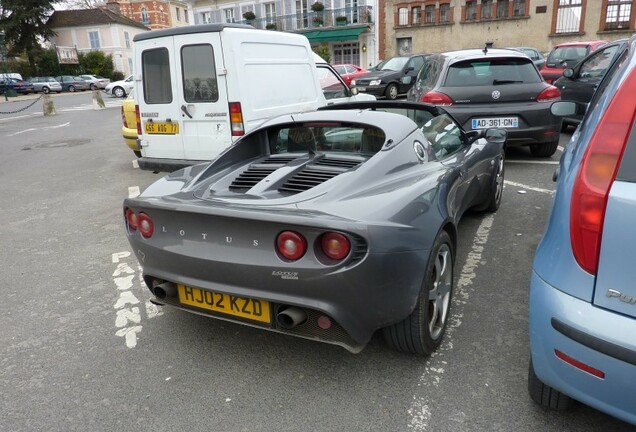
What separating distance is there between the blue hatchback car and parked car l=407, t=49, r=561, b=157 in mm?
4812

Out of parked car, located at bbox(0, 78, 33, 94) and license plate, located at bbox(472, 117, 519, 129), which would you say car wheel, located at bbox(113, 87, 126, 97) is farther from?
license plate, located at bbox(472, 117, 519, 129)

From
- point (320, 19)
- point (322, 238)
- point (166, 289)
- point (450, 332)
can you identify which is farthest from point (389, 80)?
point (320, 19)

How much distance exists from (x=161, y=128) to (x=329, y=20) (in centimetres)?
3529

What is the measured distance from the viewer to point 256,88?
19.5 ft

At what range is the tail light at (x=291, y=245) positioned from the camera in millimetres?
2248

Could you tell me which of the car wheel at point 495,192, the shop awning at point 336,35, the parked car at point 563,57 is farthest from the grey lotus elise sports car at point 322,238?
the shop awning at point 336,35

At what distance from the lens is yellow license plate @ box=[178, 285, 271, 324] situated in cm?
243

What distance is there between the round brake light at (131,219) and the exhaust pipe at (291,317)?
1.02m

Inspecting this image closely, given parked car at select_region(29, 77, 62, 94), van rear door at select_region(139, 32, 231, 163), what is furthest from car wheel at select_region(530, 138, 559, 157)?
parked car at select_region(29, 77, 62, 94)

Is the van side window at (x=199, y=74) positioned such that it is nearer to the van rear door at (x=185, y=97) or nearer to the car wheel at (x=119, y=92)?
the van rear door at (x=185, y=97)

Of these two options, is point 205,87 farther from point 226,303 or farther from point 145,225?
point 226,303

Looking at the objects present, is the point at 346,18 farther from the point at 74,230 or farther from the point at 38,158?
the point at 74,230

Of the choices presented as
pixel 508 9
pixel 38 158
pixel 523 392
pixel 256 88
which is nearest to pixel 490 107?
pixel 256 88

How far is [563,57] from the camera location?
1409cm
